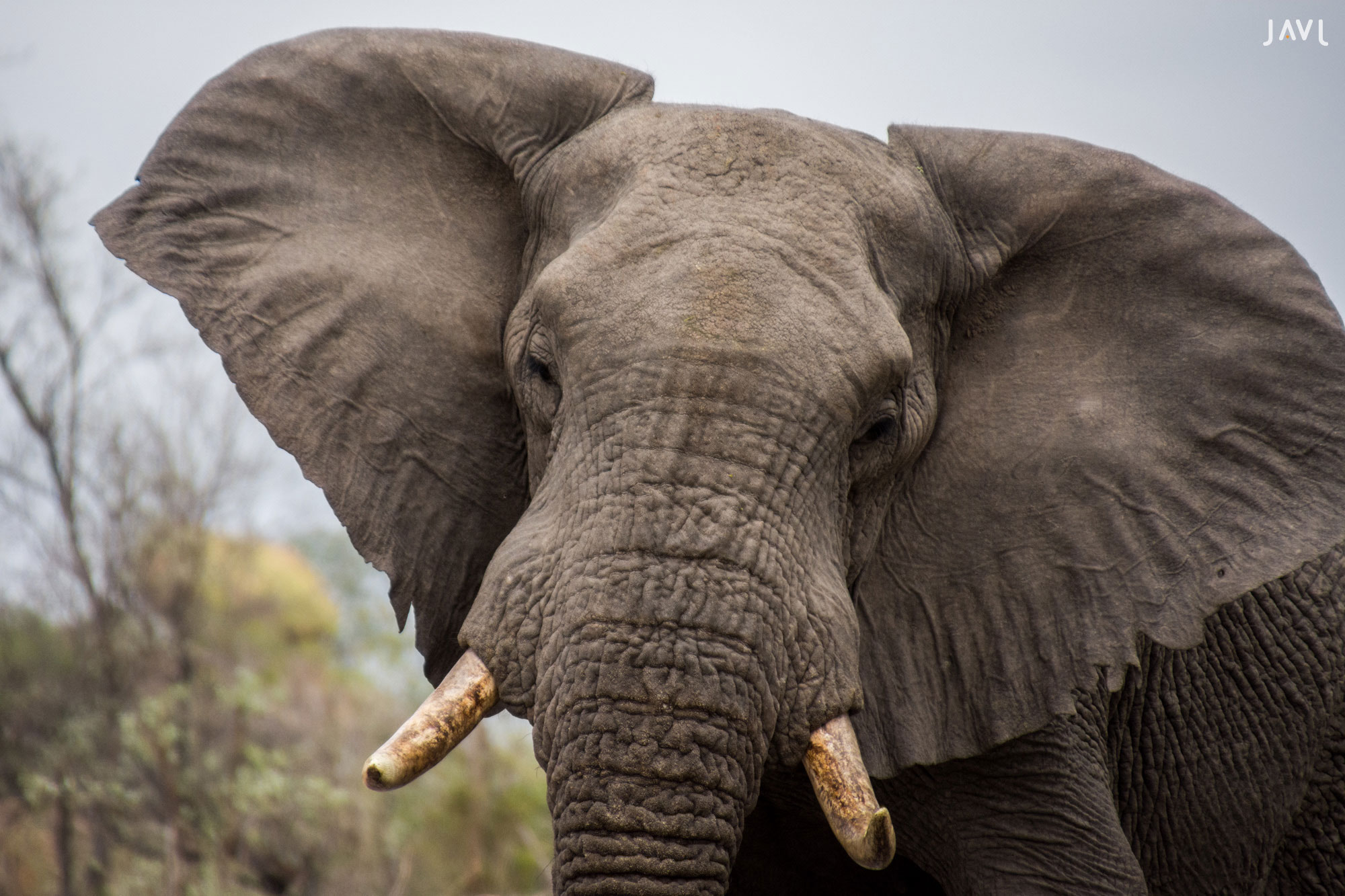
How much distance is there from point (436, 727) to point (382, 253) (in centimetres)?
128

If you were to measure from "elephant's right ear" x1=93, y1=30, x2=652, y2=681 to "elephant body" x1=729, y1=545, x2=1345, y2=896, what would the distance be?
3.35 feet

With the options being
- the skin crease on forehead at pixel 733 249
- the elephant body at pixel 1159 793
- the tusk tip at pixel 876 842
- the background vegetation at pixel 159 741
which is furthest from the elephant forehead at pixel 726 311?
the background vegetation at pixel 159 741

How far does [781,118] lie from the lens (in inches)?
113

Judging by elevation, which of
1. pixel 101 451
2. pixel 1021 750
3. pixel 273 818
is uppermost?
pixel 1021 750

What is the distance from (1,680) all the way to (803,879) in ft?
37.2

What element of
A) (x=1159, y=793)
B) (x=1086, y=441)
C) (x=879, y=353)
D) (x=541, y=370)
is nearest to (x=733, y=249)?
(x=879, y=353)

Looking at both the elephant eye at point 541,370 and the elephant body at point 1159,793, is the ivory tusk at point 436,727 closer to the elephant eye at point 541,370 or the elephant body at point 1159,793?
the elephant eye at point 541,370

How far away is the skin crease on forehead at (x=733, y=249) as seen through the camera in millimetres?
2412

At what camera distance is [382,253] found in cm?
309

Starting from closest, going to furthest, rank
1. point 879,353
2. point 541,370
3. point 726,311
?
point 726,311, point 879,353, point 541,370

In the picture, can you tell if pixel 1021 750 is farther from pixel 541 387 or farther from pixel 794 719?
pixel 541 387

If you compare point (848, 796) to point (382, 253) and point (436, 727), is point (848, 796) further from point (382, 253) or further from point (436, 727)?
point (382, 253)

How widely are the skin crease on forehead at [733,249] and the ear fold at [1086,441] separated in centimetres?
26

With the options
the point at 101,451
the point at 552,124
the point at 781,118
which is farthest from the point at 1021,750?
the point at 101,451
